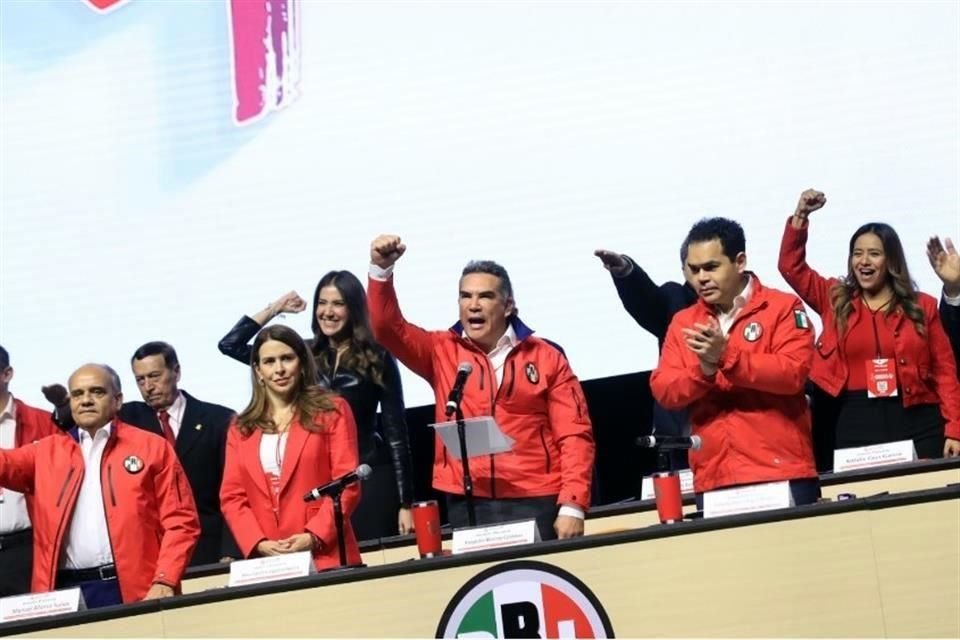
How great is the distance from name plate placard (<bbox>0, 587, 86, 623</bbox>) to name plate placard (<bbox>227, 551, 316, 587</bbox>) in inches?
15.9

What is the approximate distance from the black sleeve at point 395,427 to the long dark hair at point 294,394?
0.82 m

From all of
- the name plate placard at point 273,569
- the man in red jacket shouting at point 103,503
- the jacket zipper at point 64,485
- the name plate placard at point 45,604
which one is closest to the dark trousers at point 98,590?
the man in red jacket shouting at point 103,503

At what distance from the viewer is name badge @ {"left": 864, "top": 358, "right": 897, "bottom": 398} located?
5488 millimetres

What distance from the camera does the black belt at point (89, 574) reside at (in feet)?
15.4

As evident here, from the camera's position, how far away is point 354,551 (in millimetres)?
4516

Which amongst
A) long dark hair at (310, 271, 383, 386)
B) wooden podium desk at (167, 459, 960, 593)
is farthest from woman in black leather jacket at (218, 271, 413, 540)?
wooden podium desk at (167, 459, 960, 593)

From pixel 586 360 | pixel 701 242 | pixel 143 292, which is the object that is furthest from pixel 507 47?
pixel 701 242

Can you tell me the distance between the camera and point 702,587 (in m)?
3.99

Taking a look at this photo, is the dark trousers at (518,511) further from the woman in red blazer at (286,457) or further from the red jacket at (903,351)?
the red jacket at (903,351)

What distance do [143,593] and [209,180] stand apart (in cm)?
212

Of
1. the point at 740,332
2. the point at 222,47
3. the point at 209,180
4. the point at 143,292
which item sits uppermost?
the point at 222,47

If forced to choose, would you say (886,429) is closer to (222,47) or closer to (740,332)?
(740,332)

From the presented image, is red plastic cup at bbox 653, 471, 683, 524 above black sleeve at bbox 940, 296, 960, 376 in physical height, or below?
below

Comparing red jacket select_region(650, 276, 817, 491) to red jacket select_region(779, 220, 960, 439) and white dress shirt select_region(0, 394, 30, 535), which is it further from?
white dress shirt select_region(0, 394, 30, 535)
